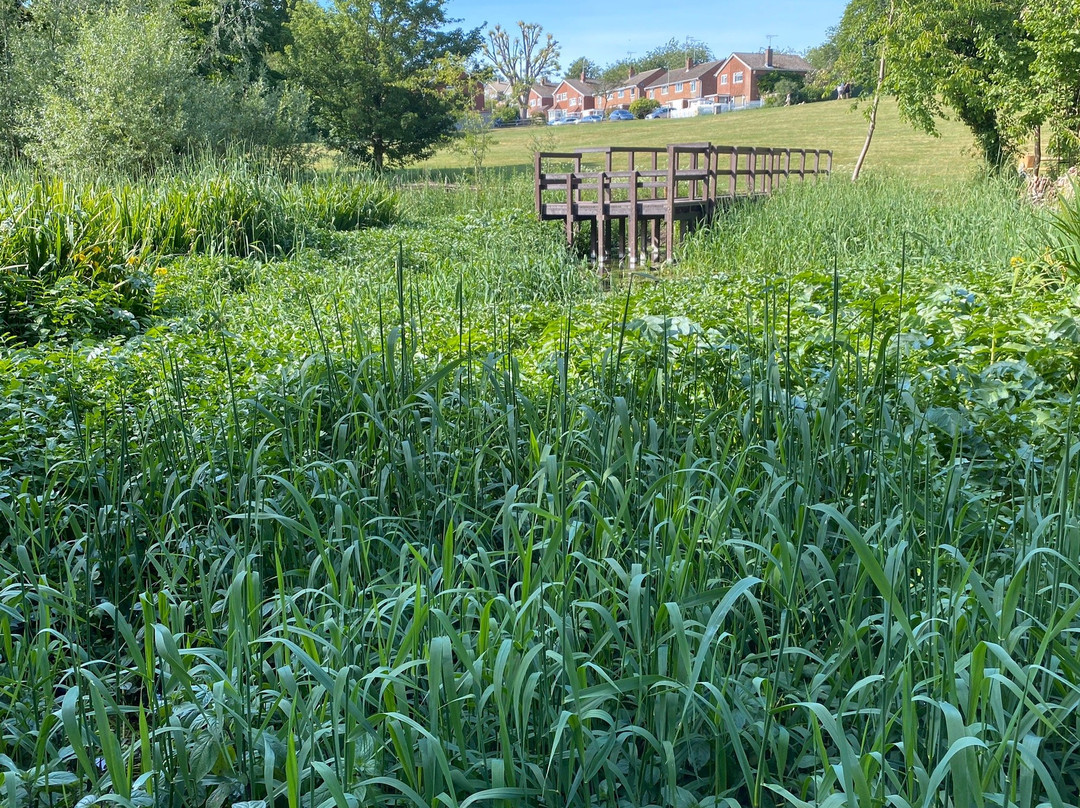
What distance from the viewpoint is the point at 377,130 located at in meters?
28.0

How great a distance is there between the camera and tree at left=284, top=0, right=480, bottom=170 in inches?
1078

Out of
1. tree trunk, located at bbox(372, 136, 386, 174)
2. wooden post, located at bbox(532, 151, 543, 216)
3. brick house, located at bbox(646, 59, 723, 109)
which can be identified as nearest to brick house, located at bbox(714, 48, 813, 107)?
brick house, located at bbox(646, 59, 723, 109)

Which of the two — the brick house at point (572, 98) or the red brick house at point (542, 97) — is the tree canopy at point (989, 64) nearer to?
the brick house at point (572, 98)

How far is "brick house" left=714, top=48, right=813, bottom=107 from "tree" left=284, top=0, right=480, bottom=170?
5457 centimetres

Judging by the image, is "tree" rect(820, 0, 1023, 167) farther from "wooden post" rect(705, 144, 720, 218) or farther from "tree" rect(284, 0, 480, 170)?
"tree" rect(284, 0, 480, 170)

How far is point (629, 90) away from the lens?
303ft

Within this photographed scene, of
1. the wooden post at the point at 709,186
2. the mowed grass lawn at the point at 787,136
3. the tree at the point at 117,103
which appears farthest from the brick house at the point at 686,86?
the wooden post at the point at 709,186

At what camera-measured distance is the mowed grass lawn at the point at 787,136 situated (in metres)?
30.0

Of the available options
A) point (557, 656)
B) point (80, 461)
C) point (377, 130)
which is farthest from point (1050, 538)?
point (377, 130)

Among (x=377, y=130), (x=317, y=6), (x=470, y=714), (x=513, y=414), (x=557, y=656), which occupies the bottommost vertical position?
(x=470, y=714)

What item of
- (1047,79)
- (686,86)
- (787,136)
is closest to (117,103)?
(1047,79)

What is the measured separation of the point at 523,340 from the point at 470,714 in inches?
142

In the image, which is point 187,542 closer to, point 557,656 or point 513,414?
point 513,414

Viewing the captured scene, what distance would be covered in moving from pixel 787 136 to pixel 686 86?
54.7 meters
